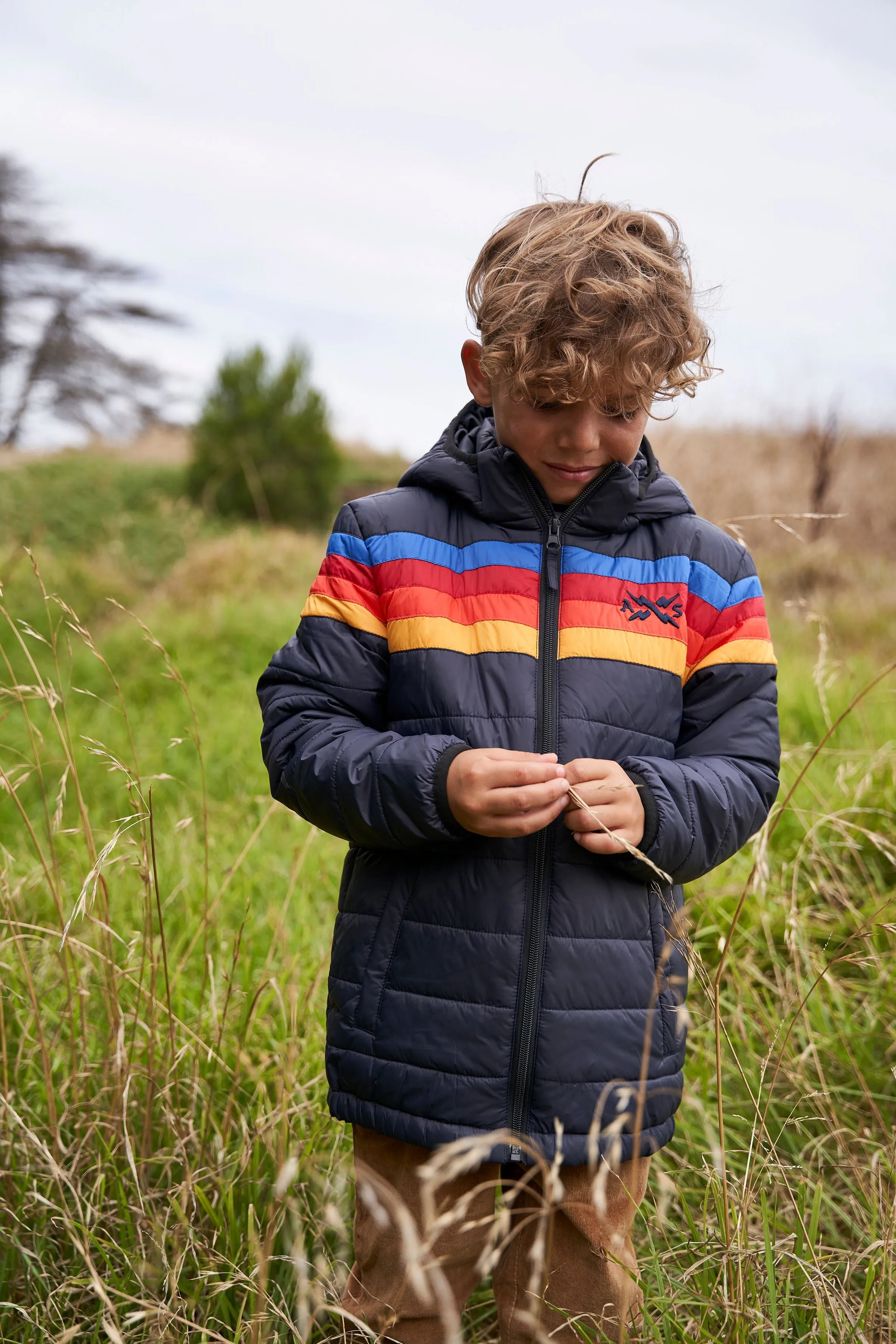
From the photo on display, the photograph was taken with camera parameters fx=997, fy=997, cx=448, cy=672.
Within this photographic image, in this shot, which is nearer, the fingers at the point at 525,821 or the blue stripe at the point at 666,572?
the fingers at the point at 525,821

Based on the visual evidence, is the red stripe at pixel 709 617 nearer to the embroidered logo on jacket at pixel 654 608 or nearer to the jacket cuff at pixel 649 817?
the embroidered logo on jacket at pixel 654 608

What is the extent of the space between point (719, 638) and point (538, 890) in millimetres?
493

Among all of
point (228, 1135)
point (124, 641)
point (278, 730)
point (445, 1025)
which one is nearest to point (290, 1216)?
point (228, 1135)

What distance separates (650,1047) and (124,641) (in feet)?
17.7

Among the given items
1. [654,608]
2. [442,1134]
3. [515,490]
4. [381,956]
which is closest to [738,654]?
[654,608]

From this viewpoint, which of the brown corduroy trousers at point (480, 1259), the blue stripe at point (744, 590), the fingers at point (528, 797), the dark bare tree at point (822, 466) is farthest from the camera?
the dark bare tree at point (822, 466)

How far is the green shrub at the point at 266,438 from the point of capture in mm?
10648

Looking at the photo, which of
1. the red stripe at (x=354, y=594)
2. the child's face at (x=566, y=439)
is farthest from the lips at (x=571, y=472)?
the red stripe at (x=354, y=594)

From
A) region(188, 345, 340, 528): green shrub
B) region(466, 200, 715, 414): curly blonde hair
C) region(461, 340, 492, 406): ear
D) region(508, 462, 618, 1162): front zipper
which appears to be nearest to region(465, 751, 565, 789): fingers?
region(508, 462, 618, 1162): front zipper

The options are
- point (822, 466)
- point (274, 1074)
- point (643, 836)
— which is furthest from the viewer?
point (822, 466)

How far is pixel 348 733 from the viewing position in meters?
1.45

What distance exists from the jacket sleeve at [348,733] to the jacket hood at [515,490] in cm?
16

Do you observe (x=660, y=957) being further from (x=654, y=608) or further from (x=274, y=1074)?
(x=274, y=1074)

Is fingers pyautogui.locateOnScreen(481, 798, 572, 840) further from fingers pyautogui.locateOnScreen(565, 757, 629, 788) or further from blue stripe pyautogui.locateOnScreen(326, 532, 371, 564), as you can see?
blue stripe pyautogui.locateOnScreen(326, 532, 371, 564)
